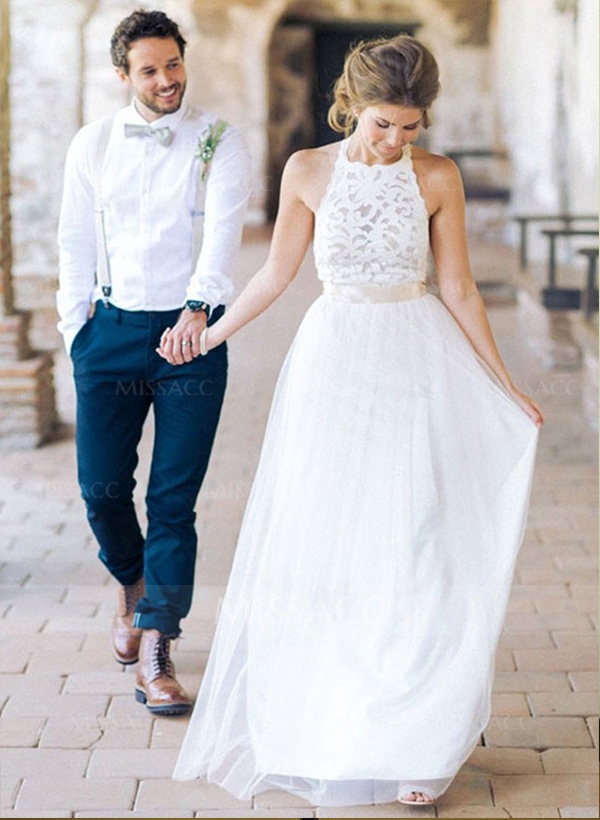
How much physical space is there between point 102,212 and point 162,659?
106 centimetres

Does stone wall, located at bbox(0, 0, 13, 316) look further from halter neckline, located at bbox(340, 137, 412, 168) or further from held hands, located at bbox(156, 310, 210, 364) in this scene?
halter neckline, located at bbox(340, 137, 412, 168)

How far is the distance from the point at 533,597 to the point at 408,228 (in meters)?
1.68

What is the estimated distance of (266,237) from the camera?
15.2 metres

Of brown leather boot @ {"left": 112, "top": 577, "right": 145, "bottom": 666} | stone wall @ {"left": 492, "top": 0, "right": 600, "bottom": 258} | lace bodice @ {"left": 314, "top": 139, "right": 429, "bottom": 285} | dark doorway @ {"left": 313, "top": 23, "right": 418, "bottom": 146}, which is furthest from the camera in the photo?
dark doorway @ {"left": 313, "top": 23, "right": 418, "bottom": 146}

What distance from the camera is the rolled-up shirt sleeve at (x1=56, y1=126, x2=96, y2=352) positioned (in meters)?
3.21

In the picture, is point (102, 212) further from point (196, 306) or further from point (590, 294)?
point (590, 294)

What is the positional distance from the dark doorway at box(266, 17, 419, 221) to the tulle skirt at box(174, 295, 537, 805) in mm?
14405

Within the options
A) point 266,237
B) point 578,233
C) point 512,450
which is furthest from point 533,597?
point 266,237

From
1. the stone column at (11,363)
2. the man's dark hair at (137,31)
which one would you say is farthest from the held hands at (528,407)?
the stone column at (11,363)

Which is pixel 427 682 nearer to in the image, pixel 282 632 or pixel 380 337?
pixel 282 632

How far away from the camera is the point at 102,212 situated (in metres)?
3.19

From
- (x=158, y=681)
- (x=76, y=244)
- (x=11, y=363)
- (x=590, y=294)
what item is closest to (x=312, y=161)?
(x=76, y=244)

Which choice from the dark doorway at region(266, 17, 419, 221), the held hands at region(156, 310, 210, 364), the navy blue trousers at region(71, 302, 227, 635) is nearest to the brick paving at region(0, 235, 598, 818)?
the navy blue trousers at region(71, 302, 227, 635)

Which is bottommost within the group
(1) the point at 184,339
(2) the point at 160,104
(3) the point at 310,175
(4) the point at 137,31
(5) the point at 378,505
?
(5) the point at 378,505
